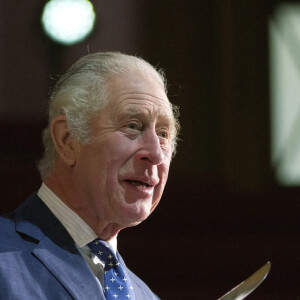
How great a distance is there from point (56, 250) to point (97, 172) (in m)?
0.19

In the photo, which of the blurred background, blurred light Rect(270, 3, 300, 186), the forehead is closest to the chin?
the forehead

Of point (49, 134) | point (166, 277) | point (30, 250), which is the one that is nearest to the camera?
point (30, 250)

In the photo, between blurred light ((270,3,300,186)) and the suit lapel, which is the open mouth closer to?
the suit lapel

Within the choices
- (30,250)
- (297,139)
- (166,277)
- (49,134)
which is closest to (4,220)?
(30,250)

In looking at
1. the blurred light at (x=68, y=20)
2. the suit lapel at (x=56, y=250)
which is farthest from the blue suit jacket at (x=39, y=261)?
the blurred light at (x=68, y=20)

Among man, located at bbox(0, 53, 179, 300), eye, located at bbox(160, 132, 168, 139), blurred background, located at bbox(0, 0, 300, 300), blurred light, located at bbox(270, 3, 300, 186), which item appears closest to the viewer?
man, located at bbox(0, 53, 179, 300)

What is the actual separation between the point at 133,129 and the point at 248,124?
71.4 inches

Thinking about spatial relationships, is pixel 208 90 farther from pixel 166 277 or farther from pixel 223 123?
pixel 166 277

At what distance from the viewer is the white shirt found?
163 cm

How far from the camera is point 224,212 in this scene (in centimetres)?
328

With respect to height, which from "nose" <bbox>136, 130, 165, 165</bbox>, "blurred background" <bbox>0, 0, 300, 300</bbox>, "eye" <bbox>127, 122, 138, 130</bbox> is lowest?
"blurred background" <bbox>0, 0, 300, 300</bbox>

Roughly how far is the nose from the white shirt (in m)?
0.20

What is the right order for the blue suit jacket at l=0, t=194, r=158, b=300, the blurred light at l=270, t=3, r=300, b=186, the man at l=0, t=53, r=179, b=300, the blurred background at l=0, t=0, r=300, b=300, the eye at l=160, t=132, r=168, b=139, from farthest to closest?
1. the blurred light at l=270, t=3, r=300, b=186
2. the blurred background at l=0, t=0, r=300, b=300
3. the eye at l=160, t=132, r=168, b=139
4. the man at l=0, t=53, r=179, b=300
5. the blue suit jacket at l=0, t=194, r=158, b=300

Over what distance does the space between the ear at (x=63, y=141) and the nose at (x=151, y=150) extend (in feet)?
0.53
